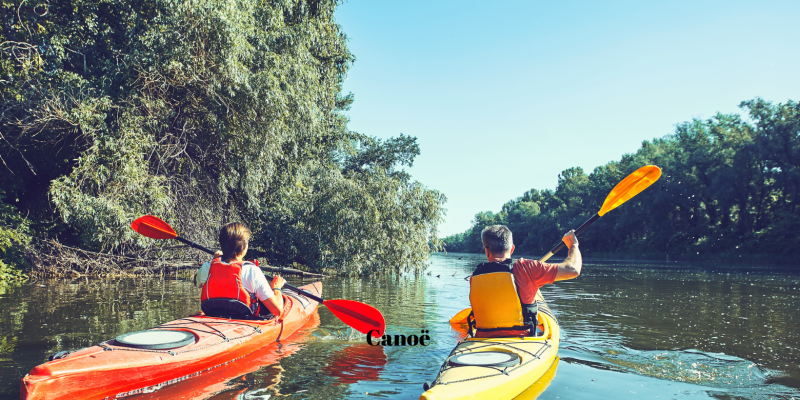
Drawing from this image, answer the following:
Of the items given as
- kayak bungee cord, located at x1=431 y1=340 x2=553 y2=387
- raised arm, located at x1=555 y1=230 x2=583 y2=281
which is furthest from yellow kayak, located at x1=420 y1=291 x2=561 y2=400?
raised arm, located at x1=555 y1=230 x2=583 y2=281

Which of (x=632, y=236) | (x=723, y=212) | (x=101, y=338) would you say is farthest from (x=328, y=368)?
(x=632, y=236)

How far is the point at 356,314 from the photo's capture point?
5.40m

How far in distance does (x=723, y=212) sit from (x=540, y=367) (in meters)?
36.3

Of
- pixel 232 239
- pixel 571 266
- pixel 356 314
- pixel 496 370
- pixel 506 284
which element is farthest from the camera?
pixel 356 314

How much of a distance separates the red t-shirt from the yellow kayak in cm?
42

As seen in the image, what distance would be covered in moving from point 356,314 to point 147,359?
220 centimetres

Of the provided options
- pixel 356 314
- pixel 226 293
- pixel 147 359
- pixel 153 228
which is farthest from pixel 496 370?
pixel 153 228

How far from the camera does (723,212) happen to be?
33.3 metres

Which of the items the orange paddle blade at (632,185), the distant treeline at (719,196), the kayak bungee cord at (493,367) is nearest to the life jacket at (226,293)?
the kayak bungee cord at (493,367)

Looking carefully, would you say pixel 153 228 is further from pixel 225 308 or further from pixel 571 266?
pixel 571 266

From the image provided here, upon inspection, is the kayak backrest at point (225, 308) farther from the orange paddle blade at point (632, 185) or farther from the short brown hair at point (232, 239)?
the orange paddle blade at point (632, 185)

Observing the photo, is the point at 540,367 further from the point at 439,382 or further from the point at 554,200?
the point at 554,200

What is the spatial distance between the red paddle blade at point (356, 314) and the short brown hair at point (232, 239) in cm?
124

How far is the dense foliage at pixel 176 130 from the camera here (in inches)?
406
